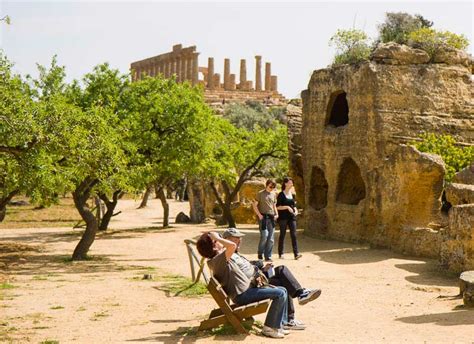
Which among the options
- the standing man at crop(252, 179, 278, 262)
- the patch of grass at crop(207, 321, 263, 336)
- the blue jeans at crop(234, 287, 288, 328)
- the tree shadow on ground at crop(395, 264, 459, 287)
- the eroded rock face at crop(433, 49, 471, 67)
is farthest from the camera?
the eroded rock face at crop(433, 49, 471, 67)

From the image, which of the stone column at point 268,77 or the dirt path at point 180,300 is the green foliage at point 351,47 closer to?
the dirt path at point 180,300

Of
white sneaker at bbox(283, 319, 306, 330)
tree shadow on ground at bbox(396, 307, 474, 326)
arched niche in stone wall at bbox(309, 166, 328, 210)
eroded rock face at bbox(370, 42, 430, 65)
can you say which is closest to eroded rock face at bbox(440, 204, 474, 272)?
tree shadow on ground at bbox(396, 307, 474, 326)

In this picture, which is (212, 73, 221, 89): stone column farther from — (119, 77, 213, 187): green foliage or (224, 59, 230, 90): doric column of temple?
(119, 77, 213, 187): green foliage

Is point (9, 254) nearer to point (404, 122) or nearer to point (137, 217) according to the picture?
point (404, 122)

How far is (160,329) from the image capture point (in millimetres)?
9664

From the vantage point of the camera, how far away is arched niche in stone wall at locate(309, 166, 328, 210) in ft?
84.6

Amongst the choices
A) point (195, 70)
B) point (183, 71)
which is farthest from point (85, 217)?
point (183, 71)

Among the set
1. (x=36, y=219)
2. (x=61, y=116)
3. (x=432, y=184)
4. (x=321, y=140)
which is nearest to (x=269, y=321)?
(x=61, y=116)

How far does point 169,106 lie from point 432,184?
974 centimetres

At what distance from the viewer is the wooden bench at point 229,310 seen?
9023mm

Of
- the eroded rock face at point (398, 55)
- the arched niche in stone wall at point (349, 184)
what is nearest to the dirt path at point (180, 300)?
the arched niche in stone wall at point (349, 184)

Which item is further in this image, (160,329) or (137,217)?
(137,217)

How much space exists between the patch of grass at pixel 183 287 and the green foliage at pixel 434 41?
12242 millimetres

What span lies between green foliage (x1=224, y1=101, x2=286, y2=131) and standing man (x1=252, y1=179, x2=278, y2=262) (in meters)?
49.3
